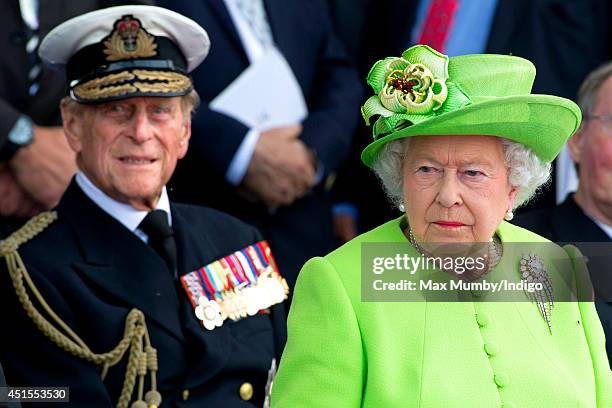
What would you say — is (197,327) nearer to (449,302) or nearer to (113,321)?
(113,321)

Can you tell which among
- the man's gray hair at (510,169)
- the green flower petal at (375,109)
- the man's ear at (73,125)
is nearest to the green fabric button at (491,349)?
the man's gray hair at (510,169)

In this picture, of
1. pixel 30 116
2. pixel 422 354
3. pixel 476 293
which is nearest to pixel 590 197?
pixel 476 293

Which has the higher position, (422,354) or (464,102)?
(464,102)

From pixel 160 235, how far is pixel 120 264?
0.19 metres

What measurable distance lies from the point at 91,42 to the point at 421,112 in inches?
56.7

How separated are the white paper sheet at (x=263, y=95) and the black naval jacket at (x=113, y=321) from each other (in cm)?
107

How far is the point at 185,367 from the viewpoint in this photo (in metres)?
3.96

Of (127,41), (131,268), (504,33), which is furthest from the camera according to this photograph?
(504,33)

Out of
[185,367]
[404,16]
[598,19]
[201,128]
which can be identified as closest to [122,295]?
[185,367]

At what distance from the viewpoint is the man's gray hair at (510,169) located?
3.29 meters

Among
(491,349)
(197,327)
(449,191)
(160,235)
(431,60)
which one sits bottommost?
(197,327)

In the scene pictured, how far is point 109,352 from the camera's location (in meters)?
3.82

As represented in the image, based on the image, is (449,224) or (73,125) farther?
(73,125)

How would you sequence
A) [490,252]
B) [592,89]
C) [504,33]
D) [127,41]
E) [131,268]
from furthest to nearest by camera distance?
[504,33]
[592,89]
[127,41]
[131,268]
[490,252]
